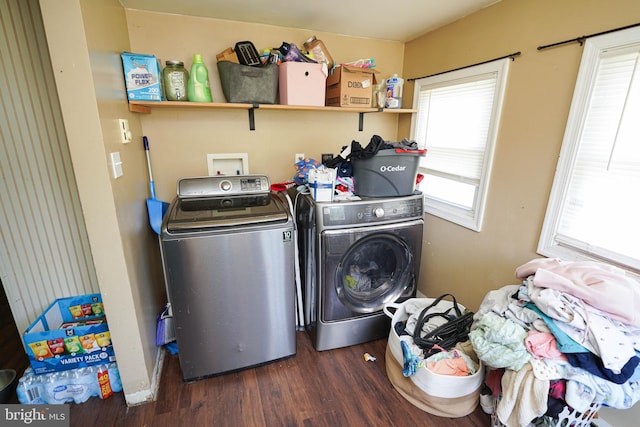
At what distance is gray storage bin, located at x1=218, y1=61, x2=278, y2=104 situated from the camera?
1.82 metres

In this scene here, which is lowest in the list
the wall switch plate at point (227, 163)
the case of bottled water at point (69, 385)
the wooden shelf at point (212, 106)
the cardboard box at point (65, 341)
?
the case of bottled water at point (69, 385)

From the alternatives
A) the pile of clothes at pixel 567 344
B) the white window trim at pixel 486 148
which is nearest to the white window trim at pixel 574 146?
the pile of clothes at pixel 567 344

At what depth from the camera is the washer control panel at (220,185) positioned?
1.87 metres

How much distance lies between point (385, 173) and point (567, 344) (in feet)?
3.77

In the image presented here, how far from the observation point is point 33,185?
146 centimetres

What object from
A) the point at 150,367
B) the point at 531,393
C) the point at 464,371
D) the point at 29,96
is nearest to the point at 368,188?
the point at 464,371

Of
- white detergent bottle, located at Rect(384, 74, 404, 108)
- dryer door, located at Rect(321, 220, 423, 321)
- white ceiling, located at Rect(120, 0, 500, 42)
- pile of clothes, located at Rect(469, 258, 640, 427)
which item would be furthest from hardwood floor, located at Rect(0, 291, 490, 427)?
white ceiling, located at Rect(120, 0, 500, 42)

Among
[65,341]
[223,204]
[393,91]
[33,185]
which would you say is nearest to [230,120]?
[223,204]

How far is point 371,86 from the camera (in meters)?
2.15

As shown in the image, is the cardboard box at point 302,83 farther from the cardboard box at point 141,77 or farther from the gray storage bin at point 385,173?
the cardboard box at point 141,77

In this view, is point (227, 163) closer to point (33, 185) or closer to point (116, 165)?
point (116, 165)

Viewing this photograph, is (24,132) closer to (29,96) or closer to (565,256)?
(29,96)

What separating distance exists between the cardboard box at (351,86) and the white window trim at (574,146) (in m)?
1.18

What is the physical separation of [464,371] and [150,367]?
167 cm
